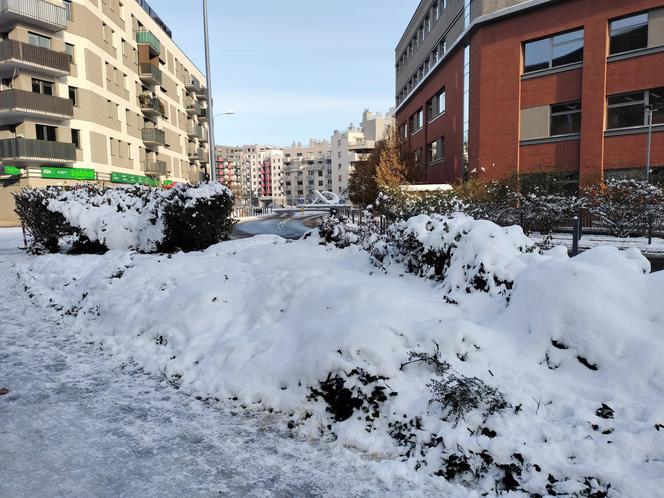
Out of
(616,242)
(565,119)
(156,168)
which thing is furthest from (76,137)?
(616,242)

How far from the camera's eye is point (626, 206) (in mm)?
17109

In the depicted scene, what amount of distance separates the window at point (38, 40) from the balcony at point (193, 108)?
25377 millimetres

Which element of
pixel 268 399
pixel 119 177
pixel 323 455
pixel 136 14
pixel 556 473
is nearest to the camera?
pixel 556 473

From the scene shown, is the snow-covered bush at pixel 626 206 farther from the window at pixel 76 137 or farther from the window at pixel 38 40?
the window at pixel 38 40

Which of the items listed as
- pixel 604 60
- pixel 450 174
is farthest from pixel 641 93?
pixel 450 174

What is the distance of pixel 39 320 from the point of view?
23.0 feet

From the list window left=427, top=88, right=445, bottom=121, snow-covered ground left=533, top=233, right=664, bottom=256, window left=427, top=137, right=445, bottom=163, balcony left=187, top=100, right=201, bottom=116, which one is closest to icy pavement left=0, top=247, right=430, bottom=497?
snow-covered ground left=533, top=233, right=664, bottom=256

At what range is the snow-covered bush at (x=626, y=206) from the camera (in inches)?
645

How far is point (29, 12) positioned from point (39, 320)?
31673 millimetres

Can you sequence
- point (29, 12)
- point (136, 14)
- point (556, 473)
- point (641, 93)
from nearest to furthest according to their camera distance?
1. point (556, 473)
2. point (641, 93)
3. point (29, 12)
4. point (136, 14)

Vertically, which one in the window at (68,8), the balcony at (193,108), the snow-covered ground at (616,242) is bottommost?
the snow-covered ground at (616,242)

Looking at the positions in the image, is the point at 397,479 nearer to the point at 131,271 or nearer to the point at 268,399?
the point at 268,399

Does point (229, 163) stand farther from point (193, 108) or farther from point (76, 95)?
point (76, 95)

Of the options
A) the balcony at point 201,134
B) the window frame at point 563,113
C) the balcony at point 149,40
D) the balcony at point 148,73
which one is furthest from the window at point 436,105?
the balcony at point 201,134
